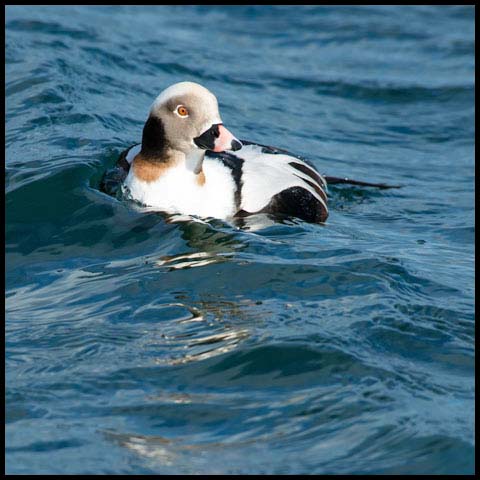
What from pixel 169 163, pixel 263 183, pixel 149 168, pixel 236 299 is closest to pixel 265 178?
pixel 263 183

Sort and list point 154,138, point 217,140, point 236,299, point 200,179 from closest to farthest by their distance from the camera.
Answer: point 236,299 → point 217,140 → point 154,138 → point 200,179

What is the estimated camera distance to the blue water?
19.0 ft

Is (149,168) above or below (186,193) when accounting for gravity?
above

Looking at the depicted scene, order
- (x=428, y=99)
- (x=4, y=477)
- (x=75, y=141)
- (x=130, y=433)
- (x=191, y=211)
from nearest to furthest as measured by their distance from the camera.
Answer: (x=4, y=477) < (x=130, y=433) < (x=191, y=211) < (x=75, y=141) < (x=428, y=99)

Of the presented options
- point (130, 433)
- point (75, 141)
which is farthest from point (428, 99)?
point (130, 433)

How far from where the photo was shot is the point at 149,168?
890 cm

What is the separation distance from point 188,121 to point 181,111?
9 cm

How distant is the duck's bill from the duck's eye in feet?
0.65

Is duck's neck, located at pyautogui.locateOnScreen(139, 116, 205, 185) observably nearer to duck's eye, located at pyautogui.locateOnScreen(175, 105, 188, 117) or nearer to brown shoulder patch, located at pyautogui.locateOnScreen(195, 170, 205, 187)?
brown shoulder patch, located at pyautogui.locateOnScreen(195, 170, 205, 187)

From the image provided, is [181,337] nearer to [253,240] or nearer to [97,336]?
[97,336]

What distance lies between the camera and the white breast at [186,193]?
8.88m

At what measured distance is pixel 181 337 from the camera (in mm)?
6898

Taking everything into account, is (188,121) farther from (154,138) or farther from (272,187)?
(272,187)

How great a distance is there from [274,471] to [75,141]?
5910mm
